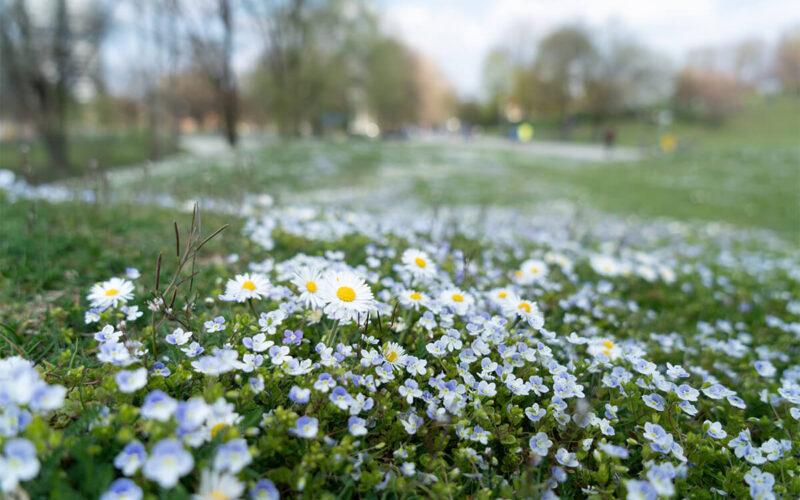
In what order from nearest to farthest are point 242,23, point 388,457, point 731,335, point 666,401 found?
point 388,457 < point 666,401 < point 731,335 < point 242,23

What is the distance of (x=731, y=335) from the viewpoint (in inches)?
131

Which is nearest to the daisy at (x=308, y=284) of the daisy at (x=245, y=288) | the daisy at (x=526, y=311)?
the daisy at (x=245, y=288)

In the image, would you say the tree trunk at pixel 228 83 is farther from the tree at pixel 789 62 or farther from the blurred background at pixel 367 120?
the tree at pixel 789 62

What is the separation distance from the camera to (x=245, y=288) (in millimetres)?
1900

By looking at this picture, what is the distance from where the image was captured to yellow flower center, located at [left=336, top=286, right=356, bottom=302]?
5.87ft

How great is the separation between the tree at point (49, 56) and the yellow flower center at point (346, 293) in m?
18.9

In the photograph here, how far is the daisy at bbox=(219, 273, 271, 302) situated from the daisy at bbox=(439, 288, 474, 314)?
2.79 ft

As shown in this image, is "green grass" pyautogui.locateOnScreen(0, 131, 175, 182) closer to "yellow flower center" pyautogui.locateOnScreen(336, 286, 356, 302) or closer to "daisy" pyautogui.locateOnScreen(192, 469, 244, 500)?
"yellow flower center" pyautogui.locateOnScreen(336, 286, 356, 302)

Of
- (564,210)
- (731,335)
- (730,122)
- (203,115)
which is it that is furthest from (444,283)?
(203,115)

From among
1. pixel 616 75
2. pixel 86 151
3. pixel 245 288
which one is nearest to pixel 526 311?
pixel 245 288

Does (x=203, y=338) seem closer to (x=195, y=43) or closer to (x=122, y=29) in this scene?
(x=195, y=43)

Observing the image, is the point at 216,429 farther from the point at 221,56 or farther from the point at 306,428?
the point at 221,56

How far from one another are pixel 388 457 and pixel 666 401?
1.29 metres

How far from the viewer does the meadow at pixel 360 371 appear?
128 cm
